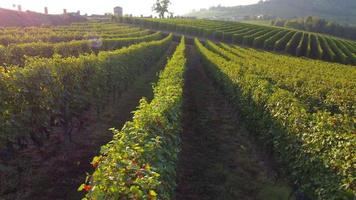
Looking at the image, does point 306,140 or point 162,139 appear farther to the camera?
point 306,140

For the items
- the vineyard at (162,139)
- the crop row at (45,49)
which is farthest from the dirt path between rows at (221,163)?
the crop row at (45,49)

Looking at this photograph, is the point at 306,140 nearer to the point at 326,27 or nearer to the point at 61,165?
the point at 61,165

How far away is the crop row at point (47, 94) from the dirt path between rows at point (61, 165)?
545 millimetres


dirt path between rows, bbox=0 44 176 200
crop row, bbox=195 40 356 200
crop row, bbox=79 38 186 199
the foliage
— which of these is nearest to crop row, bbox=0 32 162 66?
dirt path between rows, bbox=0 44 176 200

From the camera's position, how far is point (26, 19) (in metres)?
66.9

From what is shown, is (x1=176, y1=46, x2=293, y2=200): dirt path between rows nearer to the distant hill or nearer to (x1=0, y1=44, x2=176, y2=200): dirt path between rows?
(x1=0, y1=44, x2=176, y2=200): dirt path between rows

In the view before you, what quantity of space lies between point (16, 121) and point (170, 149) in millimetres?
4698

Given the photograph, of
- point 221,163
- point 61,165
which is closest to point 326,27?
point 221,163

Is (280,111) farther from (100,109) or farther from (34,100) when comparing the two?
(100,109)

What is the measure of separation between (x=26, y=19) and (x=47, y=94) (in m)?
61.8

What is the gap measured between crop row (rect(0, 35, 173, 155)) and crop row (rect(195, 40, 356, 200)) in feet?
→ 22.5

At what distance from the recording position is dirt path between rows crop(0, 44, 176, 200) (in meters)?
9.78

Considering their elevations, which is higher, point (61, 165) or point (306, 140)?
point (306, 140)

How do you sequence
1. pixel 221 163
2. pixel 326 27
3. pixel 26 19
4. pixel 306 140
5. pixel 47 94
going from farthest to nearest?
pixel 326 27 → pixel 26 19 → pixel 221 163 → pixel 47 94 → pixel 306 140
